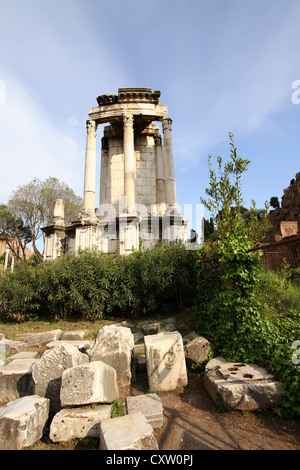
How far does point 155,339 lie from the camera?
14.7 feet

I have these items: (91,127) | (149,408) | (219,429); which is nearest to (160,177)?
(91,127)

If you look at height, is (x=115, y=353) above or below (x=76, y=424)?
above

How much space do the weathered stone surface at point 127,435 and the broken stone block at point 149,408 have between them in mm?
442

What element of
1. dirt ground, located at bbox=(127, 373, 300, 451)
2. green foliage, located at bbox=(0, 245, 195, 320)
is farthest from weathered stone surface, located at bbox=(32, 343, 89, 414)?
green foliage, located at bbox=(0, 245, 195, 320)

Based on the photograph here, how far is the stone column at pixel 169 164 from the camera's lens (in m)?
14.3

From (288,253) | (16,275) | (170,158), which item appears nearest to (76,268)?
(16,275)

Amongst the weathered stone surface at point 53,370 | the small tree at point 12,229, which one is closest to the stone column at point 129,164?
the weathered stone surface at point 53,370

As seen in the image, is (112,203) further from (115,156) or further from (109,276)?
(109,276)

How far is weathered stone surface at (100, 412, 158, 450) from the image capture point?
250cm

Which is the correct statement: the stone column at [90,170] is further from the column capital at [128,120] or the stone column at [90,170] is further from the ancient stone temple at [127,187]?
the column capital at [128,120]

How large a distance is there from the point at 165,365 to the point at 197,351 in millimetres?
855

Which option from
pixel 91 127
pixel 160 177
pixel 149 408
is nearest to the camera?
pixel 149 408

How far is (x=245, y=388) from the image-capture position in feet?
11.6

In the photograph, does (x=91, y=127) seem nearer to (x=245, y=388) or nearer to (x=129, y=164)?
(x=129, y=164)
